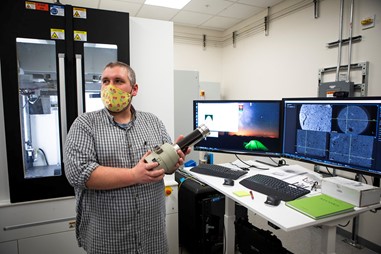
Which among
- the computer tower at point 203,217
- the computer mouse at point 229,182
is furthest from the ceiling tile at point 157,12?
the computer mouse at point 229,182

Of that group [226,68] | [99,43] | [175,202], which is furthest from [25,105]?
[226,68]

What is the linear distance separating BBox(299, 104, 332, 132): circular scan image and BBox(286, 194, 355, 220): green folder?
1.37 ft

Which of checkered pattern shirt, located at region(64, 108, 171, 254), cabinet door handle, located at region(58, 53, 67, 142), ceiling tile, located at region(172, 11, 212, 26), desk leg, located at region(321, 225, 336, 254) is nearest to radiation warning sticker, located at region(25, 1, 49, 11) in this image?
cabinet door handle, located at region(58, 53, 67, 142)

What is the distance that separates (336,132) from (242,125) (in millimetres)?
616

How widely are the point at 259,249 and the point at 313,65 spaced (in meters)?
2.39

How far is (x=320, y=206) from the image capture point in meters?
1.19

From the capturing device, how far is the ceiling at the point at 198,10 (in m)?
3.46

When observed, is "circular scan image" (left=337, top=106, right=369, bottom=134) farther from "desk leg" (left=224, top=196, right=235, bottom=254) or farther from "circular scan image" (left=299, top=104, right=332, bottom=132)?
"desk leg" (left=224, top=196, right=235, bottom=254)

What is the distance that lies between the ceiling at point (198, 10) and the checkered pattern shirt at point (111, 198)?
285 cm

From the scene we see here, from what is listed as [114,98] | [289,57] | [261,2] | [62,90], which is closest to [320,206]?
[114,98]

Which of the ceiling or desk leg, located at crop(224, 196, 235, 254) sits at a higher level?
the ceiling

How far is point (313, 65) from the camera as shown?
304cm

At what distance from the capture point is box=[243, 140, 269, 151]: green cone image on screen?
5.83 feet

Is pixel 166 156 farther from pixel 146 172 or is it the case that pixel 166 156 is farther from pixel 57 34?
pixel 57 34
